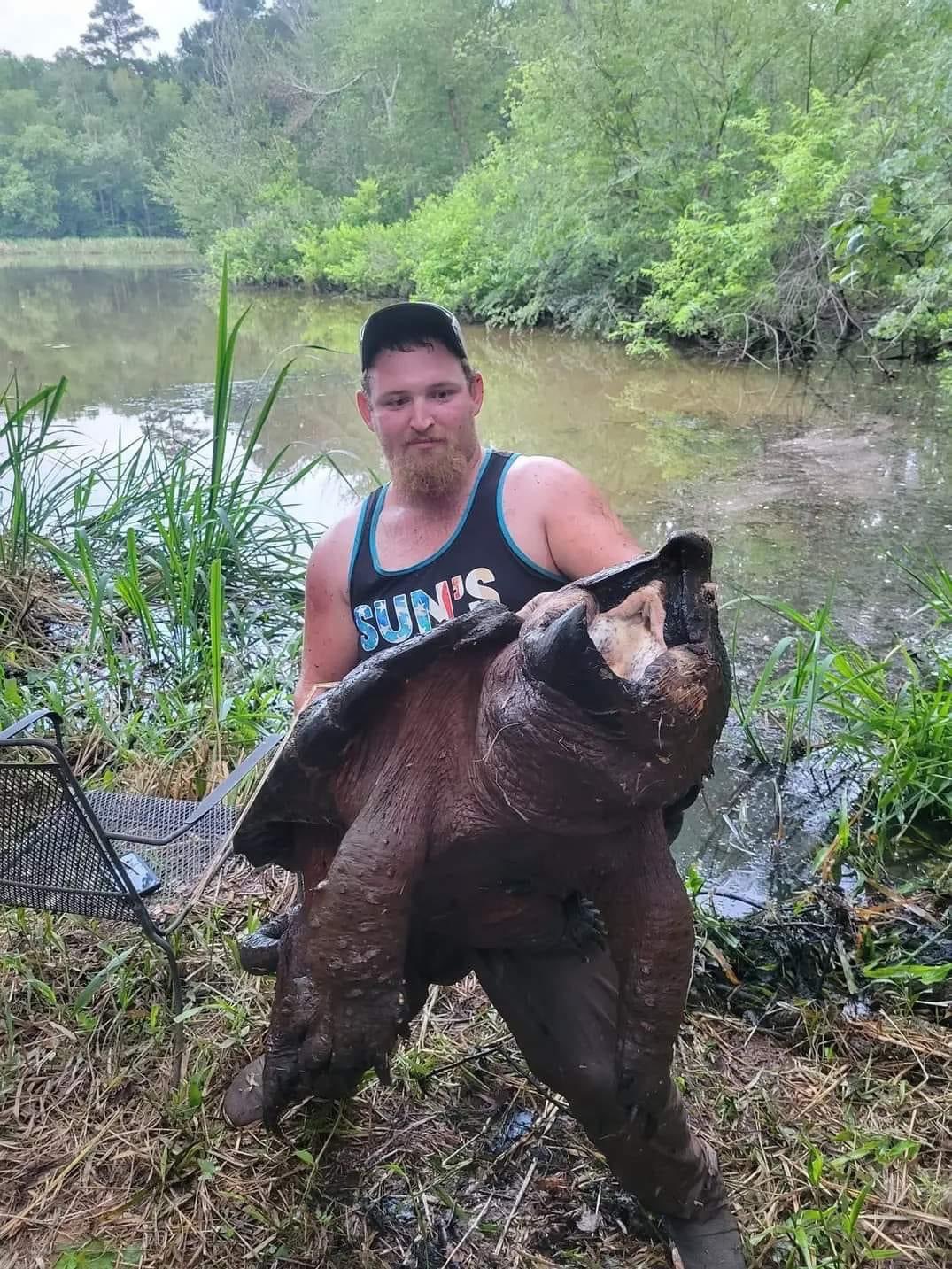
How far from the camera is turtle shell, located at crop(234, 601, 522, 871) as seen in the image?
1.11m

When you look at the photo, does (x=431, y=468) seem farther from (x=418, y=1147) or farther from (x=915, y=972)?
(x=915, y=972)

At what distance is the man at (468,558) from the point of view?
143 centimetres

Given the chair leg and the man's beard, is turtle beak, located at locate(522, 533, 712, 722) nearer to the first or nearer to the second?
the man's beard

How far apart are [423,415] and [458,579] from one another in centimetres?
32

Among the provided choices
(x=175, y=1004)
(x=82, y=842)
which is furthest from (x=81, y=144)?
(x=175, y=1004)

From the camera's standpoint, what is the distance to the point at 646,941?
3.86 ft

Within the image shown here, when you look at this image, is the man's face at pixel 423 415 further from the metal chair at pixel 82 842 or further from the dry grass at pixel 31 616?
the dry grass at pixel 31 616

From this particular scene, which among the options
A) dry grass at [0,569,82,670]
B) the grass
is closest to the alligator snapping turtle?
dry grass at [0,569,82,670]

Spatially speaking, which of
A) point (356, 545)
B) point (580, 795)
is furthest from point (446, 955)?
point (356, 545)

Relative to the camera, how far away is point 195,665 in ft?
12.7

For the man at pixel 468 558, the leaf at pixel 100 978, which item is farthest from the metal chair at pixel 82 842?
the man at pixel 468 558

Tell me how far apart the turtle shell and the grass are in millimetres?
34768

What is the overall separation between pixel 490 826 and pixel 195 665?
3055mm

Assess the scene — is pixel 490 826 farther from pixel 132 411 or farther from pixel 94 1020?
pixel 132 411
